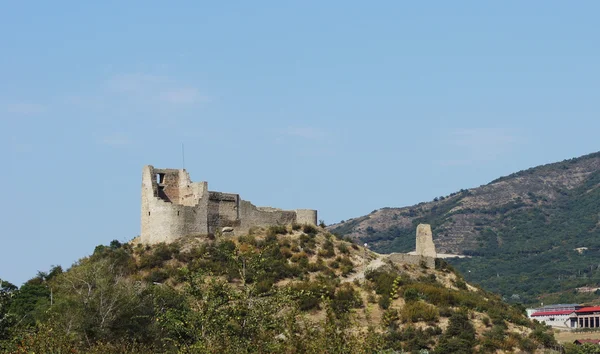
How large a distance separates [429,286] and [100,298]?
22198mm

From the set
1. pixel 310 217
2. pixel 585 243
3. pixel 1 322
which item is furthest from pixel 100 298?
pixel 585 243

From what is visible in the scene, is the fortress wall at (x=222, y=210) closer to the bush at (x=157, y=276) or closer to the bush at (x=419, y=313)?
the bush at (x=157, y=276)

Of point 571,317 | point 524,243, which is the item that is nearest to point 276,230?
point 571,317

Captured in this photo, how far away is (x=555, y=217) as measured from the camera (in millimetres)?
193000

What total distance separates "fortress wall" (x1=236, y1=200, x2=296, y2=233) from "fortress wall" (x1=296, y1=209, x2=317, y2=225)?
747 mm

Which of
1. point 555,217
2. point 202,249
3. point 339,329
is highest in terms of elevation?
point 555,217

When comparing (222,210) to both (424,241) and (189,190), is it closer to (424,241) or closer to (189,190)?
(189,190)

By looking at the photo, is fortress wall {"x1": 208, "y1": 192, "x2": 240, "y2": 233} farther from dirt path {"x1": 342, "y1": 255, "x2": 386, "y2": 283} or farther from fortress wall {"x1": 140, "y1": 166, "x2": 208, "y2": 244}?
dirt path {"x1": 342, "y1": 255, "x2": 386, "y2": 283}

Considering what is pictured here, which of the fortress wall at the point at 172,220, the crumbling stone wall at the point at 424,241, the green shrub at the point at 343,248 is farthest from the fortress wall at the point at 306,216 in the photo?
the fortress wall at the point at 172,220

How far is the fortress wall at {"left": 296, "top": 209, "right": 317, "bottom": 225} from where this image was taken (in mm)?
62750

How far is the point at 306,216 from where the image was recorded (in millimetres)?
63031

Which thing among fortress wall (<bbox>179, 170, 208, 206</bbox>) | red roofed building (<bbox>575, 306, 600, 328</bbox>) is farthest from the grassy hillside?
red roofed building (<bbox>575, 306, 600, 328</bbox>)

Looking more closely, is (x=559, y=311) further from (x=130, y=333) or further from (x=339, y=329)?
(x=339, y=329)

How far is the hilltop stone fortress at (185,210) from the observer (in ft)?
185
